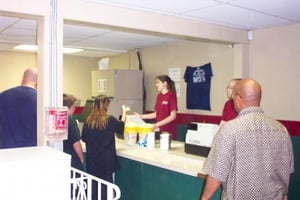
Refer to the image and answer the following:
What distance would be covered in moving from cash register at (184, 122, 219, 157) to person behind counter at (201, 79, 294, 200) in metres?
0.84

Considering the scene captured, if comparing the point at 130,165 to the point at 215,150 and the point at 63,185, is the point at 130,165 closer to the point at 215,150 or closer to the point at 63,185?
the point at 215,150

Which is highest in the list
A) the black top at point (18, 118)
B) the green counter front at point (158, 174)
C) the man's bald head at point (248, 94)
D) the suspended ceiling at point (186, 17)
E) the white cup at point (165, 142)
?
the suspended ceiling at point (186, 17)

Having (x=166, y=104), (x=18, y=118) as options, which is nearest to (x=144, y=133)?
(x=166, y=104)

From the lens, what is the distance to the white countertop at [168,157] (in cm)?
254

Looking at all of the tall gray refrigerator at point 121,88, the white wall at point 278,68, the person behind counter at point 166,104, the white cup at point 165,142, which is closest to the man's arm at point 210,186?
the white cup at point 165,142

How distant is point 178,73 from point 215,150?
335 centimetres

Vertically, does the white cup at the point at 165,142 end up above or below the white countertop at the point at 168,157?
above

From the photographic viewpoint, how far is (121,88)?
18.4 ft

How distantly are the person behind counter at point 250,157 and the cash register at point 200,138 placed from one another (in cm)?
84

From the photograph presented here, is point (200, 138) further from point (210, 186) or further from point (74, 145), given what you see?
point (74, 145)

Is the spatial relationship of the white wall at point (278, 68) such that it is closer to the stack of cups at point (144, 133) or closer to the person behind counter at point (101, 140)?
the stack of cups at point (144, 133)

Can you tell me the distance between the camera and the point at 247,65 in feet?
14.0

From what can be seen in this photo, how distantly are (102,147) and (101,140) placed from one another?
6 cm

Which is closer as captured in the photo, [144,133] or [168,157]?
[168,157]
